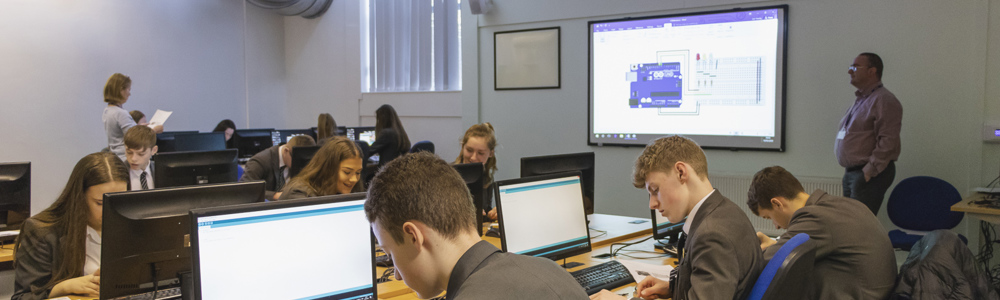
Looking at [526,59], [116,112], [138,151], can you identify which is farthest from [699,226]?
[116,112]

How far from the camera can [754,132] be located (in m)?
5.36

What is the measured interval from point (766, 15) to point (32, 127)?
6.85 meters

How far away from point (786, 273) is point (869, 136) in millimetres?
3249

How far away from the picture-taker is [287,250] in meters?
1.78

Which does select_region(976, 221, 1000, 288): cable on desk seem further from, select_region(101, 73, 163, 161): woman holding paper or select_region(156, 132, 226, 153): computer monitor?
select_region(101, 73, 163, 161): woman holding paper

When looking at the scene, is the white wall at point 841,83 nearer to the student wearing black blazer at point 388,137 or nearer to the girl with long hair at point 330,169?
the student wearing black blazer at point 388,137

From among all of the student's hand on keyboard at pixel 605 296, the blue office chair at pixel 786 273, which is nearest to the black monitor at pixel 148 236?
the student's hand on keyboard at pixel 605 296

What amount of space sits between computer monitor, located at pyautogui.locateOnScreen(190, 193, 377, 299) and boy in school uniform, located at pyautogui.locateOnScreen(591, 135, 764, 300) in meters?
0.80

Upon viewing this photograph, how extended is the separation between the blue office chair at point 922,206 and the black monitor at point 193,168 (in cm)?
409

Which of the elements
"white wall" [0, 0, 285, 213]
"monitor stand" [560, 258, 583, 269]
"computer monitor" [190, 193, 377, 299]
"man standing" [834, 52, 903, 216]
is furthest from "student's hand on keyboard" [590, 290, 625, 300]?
"white wall" [0, 0, 285, 213]

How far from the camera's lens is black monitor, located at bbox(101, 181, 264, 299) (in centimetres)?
193

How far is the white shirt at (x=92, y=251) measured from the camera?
234 cm

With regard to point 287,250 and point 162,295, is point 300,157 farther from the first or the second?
point 287,250

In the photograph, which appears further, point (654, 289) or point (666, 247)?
point (666, 247)
